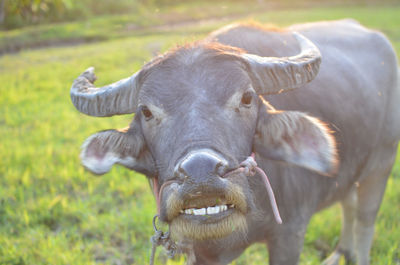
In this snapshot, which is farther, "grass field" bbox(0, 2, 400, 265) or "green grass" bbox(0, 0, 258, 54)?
"green grass" bbox(0, 0, 258, 54)

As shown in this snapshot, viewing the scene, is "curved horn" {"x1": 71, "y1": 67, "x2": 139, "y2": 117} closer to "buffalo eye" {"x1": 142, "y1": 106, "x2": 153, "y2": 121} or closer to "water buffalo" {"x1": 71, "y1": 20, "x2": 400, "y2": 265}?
"water buffalo" {"x1": 71, "y1": 20, "x2": 400, "y2": 265}

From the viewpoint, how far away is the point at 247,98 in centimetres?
189

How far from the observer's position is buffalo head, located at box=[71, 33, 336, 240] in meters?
1.60

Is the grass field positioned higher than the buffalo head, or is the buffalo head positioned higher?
the buffalo head

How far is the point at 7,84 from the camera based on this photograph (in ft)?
26.2

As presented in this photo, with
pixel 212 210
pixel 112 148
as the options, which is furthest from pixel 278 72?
pixel 112 148

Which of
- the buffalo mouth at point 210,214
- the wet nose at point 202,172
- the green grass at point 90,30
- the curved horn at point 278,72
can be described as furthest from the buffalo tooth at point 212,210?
the green grass at point 90,30

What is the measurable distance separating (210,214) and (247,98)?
1.98ft

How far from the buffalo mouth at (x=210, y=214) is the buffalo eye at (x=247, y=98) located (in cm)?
46

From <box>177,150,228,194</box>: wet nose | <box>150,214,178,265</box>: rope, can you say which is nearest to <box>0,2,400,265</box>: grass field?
<box>150,214,178,265</box>: rope

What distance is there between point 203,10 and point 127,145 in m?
26.1

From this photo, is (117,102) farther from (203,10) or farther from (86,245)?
(203,10)

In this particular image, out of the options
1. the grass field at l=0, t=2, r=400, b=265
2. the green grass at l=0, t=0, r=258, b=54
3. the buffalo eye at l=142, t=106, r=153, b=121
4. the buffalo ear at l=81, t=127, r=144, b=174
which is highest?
the buffalo eye at l=142, t=106, r=153, b=121

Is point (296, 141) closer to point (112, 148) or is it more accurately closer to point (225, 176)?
point (225, 176)
